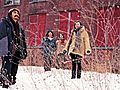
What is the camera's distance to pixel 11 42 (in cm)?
1060

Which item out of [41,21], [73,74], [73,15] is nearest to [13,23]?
[73,74]

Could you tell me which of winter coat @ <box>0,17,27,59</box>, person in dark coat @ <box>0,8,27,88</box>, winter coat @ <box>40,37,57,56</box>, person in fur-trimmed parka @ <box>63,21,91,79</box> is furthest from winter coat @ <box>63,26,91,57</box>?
winter coat @ <box>0,17,27,59</box>

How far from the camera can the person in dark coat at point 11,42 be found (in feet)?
35.0

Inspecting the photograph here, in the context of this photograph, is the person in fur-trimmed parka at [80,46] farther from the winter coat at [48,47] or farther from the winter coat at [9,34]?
the winter coat at [9,34]

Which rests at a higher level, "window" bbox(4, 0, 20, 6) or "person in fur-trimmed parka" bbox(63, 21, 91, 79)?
"window" bbox(4, 0, 20, 6)

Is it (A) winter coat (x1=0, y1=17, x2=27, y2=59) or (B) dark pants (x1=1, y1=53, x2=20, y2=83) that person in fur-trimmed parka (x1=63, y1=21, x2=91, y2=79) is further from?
(A) winter coat (x1=0, y1=17, x2=27, y2=59)

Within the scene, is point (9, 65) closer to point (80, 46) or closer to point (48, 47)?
point (48, 47)

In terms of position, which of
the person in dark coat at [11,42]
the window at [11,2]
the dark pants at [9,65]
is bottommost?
the dark pants at [9,65]

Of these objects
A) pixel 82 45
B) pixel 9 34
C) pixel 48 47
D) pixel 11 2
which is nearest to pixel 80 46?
pixel 82 45

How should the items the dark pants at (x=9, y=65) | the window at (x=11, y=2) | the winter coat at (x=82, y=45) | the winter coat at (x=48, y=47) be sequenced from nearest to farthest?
the dark pants at (x=9, y=65) → the winter coat at (x=48, y=47) → the winter coat at (x=82, y=45) → the window at (x=11, y=2)

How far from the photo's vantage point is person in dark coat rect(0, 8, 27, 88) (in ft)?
35.0

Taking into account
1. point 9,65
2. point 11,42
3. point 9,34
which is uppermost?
point 9,34

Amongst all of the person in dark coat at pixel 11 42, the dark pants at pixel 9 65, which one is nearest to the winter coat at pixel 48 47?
the person in dark coat at pixel 11 42

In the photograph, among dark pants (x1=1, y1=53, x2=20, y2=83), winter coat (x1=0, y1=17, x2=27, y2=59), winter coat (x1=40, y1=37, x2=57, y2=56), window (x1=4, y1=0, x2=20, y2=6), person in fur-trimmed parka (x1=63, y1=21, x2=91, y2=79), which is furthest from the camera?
window (x1=4, y1=0, x2=20, y2=6)
